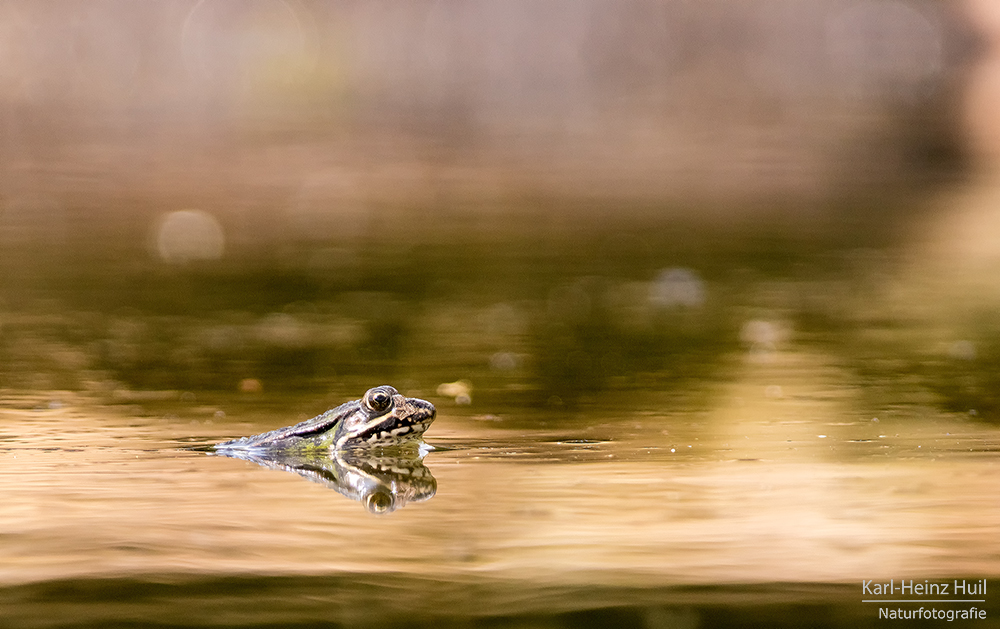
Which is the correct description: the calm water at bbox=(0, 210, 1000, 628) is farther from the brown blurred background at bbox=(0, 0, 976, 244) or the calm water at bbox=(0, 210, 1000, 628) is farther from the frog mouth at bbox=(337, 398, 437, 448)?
the brown blurred background at bbox=(0, 0, 976, 244)

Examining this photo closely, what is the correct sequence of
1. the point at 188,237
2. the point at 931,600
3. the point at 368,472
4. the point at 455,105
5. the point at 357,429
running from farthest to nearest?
1. the point at 455,105
2. the point at 188,237
3. the point at 357,429
4. the point at 368,472
5. the point at 931,600

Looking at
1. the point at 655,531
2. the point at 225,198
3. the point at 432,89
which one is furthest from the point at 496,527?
the point at 432,89

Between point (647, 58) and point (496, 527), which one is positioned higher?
point (647, 58)

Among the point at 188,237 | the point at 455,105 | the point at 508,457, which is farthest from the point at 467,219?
the point at 455,105

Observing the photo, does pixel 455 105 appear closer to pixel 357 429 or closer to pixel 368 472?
pixel 357 429

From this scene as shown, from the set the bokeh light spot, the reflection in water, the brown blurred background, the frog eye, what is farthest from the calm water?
the brown blurred background

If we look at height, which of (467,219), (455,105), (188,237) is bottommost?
(188,237)

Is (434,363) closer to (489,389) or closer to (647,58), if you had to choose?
(489,389)
